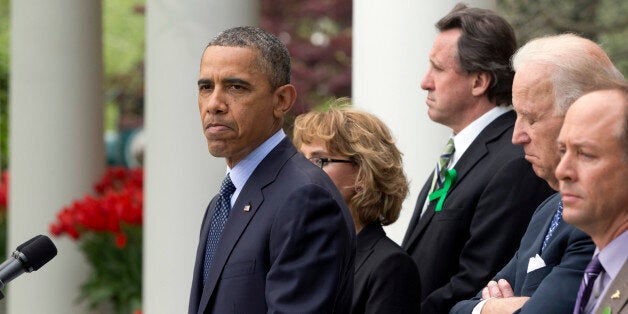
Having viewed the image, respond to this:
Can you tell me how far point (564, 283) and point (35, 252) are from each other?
1.83 m

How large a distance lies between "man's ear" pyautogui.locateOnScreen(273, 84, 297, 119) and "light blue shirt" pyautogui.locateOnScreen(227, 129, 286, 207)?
0.28ft

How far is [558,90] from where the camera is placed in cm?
428

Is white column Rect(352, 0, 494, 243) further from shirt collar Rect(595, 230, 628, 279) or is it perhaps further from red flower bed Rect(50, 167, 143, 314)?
red flower bed Rect(50, 167, 143, 314)

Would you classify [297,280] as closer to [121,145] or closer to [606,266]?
[606,266]

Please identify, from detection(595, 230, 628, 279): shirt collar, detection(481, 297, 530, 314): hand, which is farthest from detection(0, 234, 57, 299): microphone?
detection(595, 230, 628, 279): shirt collar

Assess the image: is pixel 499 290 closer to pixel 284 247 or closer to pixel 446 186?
pixel 284 247

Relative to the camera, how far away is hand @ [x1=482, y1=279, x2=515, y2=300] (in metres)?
4.47

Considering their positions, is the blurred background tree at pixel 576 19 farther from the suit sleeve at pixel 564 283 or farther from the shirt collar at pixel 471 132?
the suit sleeve at pixel 564 283

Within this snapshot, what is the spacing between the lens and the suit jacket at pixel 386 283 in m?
4.97

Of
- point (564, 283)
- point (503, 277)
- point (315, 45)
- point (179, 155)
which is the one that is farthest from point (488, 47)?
point (315, 45)

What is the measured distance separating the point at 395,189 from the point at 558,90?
128 centimetres

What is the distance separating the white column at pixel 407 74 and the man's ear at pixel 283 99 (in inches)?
93.6

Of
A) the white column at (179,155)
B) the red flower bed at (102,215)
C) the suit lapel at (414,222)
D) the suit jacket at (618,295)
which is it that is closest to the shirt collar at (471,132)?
the suit lapel at (414,222)

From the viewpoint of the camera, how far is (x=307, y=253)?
162 inches
